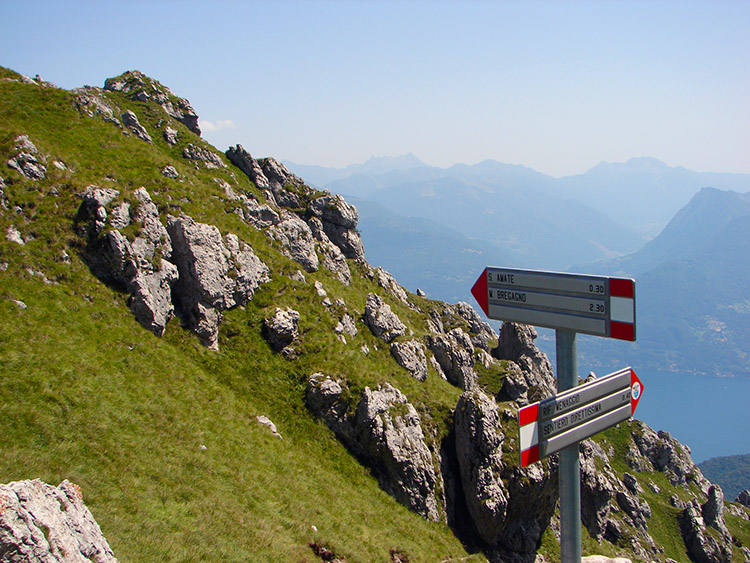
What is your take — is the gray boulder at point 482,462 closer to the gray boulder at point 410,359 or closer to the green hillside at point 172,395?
the green hillside at point 172,395

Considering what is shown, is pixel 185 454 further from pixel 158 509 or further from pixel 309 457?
pixel 309 457

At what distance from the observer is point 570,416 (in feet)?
19.4

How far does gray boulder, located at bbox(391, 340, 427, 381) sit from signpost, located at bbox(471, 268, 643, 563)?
30128mm

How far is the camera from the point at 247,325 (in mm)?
30984

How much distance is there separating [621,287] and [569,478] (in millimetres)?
2647

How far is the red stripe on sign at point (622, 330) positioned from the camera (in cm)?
523

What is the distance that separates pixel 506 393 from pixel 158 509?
118 ft

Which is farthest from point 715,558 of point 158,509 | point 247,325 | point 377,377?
point 158,509

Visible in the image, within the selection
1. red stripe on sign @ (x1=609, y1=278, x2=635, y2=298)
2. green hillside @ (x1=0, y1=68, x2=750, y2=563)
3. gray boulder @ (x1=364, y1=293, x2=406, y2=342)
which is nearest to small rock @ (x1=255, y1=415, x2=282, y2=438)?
green hillside @ (x1=0, y1=68, x2=750, y2=563)

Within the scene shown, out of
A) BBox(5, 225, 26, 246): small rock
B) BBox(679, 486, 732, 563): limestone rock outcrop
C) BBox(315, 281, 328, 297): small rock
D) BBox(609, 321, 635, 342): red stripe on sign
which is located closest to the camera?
BBox(609, 321, 635, 342): red stripe on sign

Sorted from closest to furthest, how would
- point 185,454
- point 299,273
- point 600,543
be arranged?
point 185,454 → point 299,273 → point 600,543

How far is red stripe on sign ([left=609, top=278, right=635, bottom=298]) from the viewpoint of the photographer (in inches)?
A: 201

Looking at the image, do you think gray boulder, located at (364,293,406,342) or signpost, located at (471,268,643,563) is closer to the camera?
signpost, located at (471,268,643,563)

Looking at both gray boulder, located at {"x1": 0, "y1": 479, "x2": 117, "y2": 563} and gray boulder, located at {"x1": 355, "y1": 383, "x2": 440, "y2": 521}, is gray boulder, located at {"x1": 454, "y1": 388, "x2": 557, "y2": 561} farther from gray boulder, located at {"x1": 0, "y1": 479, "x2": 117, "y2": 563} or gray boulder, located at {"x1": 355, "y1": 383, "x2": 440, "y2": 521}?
gray boulder, located at {"x1": 0, "y1": 479, "x2": 117, "y2": 563}
